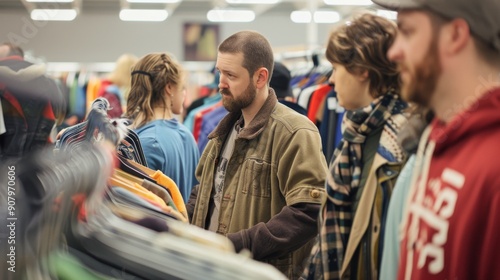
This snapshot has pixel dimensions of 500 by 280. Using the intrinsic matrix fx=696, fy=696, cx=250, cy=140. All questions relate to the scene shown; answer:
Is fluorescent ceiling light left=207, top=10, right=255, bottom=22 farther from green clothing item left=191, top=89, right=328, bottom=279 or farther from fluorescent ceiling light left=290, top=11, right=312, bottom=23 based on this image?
green clothing item left=191, top=89, right=328, bottom=279

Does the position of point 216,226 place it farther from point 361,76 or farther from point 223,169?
point 361,76

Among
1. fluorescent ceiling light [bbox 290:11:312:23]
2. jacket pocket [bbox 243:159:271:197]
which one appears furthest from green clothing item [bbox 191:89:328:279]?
fluorescent ceiling light [bbox 290:11:312:23]

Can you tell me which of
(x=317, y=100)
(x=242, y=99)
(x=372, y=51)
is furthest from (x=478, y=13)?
(x=317, y=100)

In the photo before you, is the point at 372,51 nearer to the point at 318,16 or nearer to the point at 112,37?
the point at 112,37

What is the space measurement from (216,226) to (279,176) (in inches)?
13.8

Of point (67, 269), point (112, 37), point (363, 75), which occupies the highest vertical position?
point (363, 75)

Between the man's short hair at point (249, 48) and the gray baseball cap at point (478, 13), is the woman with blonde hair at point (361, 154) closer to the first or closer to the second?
the gray baseball cap at point (478, 13)

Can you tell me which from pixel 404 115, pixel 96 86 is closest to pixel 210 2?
pixel 96 86

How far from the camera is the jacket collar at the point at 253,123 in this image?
104 inches

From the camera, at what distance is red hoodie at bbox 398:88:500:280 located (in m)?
1.24

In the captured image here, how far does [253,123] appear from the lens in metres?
2.66

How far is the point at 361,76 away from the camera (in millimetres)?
2031

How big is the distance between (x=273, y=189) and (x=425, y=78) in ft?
4.16

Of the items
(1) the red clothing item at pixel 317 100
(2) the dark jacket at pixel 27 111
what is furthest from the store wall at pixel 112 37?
(2) the dark jacket at pixel 27 111
